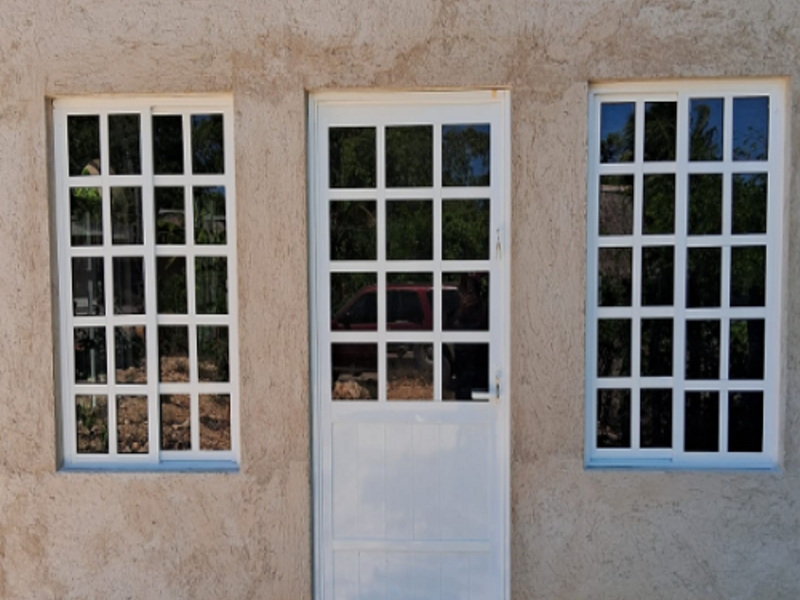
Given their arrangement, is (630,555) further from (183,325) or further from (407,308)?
(183,325)

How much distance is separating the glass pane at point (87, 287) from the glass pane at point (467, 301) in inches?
82.2

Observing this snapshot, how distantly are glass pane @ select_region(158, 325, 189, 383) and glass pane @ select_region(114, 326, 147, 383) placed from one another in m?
0.11

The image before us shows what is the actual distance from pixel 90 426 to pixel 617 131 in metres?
3.63

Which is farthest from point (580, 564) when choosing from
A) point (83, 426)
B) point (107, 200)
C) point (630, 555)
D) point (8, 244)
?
point (8, 244)

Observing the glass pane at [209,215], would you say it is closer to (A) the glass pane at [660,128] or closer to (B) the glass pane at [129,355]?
(B) the glass pane at [129,355]

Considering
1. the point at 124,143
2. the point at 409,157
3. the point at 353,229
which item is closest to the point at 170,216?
the point at 124,143

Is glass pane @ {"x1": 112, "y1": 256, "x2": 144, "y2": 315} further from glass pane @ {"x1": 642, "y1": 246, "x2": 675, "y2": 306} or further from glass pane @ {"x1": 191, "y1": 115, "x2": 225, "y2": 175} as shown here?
glass pane @ {"x1": 642, "y1": 246, "x2": 675, "y2": 306}

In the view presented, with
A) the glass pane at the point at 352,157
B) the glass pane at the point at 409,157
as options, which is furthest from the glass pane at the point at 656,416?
the glass pane at the point at 352,157

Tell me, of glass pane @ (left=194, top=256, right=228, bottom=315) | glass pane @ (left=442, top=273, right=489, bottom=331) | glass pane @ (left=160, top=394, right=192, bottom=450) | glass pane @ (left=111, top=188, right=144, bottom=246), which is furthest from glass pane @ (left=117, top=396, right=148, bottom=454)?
glass pane @ (left=442, top=273, right=489, bottom=331)

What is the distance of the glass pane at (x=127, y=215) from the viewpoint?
→ 10.6 feet

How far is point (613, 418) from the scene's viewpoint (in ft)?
10.5

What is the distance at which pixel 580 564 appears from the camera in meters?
3.07

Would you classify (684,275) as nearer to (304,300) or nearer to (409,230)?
(409,230)

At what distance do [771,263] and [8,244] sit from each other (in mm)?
4455
